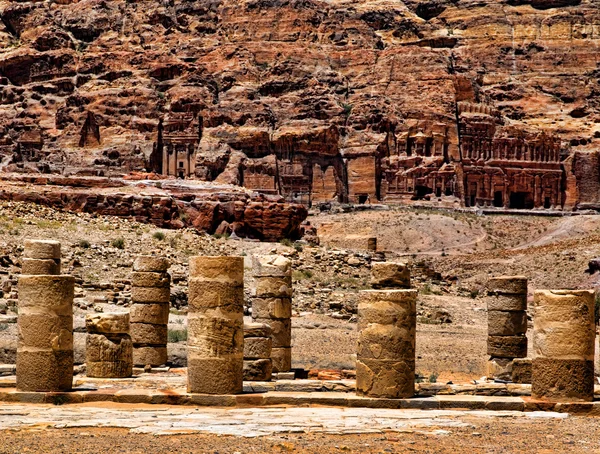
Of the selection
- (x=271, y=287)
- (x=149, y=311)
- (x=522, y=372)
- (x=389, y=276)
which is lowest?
(x=522, y=372)

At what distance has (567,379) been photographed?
1775 centimetres

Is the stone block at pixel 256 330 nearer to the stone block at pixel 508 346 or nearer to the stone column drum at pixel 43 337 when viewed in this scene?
the stone column drum at pixel 43 337

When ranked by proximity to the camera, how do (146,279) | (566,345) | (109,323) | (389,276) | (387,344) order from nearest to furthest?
(566,345), (387,344), (109,323), (389,276), (146,279)

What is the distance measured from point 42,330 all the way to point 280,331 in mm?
6862

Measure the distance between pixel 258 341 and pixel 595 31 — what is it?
340 ft

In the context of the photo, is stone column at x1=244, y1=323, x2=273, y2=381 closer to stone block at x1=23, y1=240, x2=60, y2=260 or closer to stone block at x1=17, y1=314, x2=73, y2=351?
stone block at x1=17, y1=314, x2=73, y2=351

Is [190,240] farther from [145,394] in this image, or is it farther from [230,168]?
→ [230,168]

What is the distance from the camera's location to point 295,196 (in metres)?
91.8

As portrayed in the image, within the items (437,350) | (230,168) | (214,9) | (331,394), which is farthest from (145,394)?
(214,9)

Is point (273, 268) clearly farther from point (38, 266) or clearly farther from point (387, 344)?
point (387, 344)

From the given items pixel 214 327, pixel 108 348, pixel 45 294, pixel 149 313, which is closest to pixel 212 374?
pixel 214 327

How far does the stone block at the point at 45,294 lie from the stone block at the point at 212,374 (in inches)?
91.4

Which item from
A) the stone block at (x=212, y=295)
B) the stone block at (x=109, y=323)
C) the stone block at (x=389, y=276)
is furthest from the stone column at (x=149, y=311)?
the stone block at (x=212, y=295)

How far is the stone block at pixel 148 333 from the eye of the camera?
2441cm
